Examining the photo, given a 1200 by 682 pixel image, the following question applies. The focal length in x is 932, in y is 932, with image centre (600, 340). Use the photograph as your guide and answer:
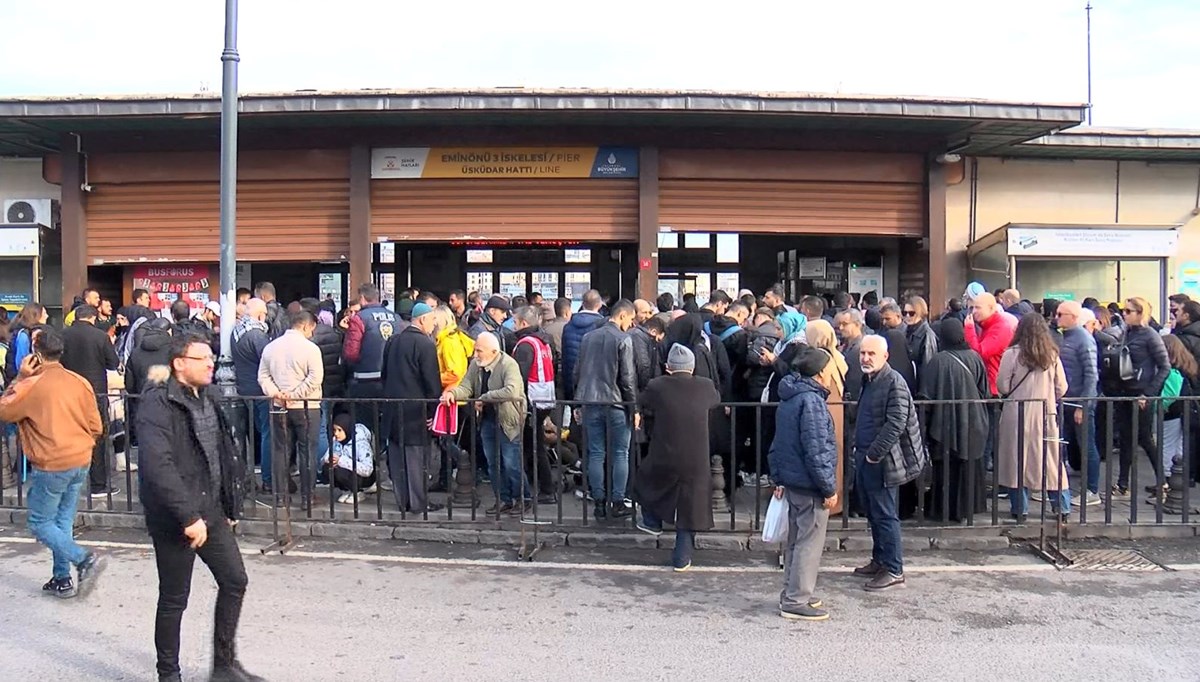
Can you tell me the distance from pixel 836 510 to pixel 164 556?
5.43 meters

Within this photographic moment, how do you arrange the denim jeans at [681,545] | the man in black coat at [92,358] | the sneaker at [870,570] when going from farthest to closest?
1. the man in black coat at [92,358]
2. the denim jeans at [681,545]
3. the sneaker at [870,570]

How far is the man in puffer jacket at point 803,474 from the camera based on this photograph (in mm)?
5777

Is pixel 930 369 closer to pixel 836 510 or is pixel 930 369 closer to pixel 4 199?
pixel 836 510

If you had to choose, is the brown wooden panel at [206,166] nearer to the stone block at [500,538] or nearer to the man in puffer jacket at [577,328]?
the man in puffer jacket at [577,328]

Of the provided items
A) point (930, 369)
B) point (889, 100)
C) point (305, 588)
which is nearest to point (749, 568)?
point (930, 369)

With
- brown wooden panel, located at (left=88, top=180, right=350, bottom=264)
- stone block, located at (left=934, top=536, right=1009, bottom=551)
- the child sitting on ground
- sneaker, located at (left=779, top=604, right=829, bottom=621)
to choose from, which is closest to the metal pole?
the child sitting on ground

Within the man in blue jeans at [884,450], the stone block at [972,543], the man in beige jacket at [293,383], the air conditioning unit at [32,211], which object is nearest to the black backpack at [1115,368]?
the stone block at [972,543]

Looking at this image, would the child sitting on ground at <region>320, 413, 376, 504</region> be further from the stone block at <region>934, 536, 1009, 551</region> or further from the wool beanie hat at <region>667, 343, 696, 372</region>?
the stone block at <region>934, 536, 1009, 551</region>

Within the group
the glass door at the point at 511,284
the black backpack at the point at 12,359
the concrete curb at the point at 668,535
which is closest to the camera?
the concrete curb at the point at 668,535

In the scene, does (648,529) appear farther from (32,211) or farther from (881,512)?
(32,211)

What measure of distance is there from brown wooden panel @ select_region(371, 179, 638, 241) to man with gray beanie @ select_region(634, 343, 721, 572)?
24.1 feet

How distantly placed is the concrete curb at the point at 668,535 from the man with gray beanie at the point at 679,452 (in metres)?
0.88

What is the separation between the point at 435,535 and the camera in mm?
7805

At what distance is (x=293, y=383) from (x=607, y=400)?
2.78 m
